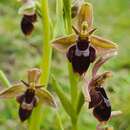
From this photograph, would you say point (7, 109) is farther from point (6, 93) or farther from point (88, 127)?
point (6, 93)

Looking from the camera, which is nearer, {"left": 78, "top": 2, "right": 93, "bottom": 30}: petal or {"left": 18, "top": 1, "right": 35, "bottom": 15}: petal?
{"left": 78, "top": 2, "right": 93, "bottom": 30}: petal

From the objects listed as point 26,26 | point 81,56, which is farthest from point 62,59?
point 81,56

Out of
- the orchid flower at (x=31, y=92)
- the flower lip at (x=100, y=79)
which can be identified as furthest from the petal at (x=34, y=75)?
the flower lip at (x=100, y=79)

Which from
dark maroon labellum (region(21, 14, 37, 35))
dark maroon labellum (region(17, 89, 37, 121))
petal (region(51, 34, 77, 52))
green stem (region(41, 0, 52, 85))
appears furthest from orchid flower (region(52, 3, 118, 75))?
dark maroon labellum (region(21, 14, 37, 35))

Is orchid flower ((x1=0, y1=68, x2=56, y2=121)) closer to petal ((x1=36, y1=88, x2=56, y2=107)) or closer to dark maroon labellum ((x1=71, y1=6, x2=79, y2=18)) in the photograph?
petal ((x1=36, y1=88, x2=56, y2=107))

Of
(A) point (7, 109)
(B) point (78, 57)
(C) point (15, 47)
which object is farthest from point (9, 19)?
(B) point (78, 57)

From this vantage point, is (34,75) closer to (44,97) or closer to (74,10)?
(44,97)

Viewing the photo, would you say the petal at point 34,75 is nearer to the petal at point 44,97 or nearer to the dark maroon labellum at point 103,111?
the petal at point 44,97
